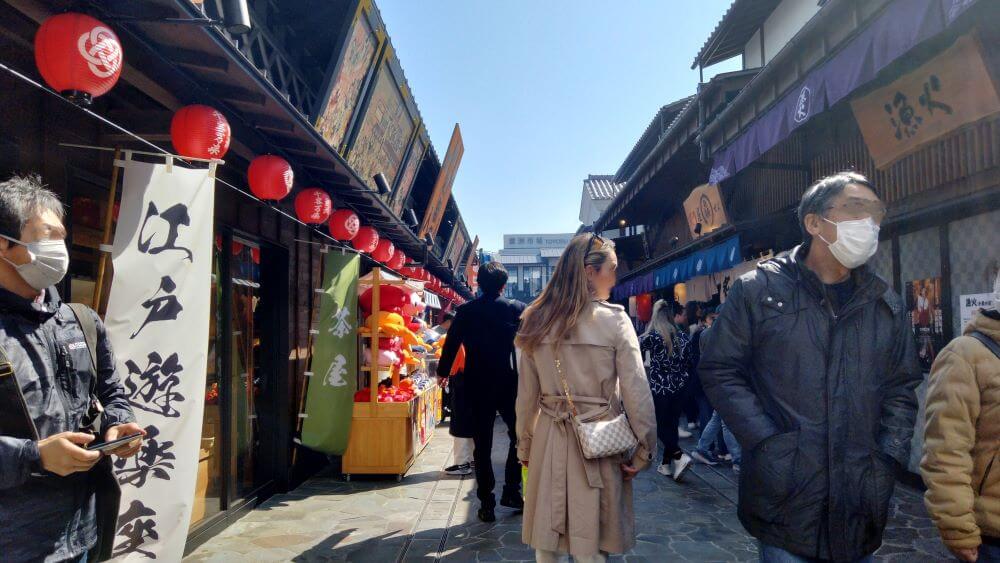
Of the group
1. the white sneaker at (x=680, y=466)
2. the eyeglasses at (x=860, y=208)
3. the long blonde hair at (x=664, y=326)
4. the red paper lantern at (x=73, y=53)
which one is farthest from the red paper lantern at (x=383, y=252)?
the eyeglasses at (x=860, y=208)

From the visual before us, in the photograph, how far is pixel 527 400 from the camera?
3.84m

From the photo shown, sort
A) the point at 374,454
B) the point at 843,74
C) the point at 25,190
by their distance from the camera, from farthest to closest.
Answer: the point at 374,454 → the point at 843,74 → the point at 25,190

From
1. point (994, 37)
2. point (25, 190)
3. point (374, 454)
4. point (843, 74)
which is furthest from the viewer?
point (374, 454)

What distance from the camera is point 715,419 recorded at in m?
8.35

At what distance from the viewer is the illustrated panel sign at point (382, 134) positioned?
844cm

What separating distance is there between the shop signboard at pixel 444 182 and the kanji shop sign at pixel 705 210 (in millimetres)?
5672

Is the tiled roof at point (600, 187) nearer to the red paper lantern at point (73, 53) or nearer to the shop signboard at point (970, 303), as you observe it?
the shop signboard at point (970, 303)

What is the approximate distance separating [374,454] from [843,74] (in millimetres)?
6981

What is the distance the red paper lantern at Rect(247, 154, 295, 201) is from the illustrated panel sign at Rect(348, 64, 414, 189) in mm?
2433

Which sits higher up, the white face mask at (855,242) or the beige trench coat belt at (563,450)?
the white face mask at (855,242)

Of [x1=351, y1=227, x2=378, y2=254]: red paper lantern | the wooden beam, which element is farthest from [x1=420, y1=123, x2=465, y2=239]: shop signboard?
the wooden beam

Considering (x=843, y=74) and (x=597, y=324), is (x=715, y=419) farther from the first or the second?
(x=597, y=324)

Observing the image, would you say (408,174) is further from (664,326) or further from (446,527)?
(446,527)

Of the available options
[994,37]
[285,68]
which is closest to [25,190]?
[285,68]
